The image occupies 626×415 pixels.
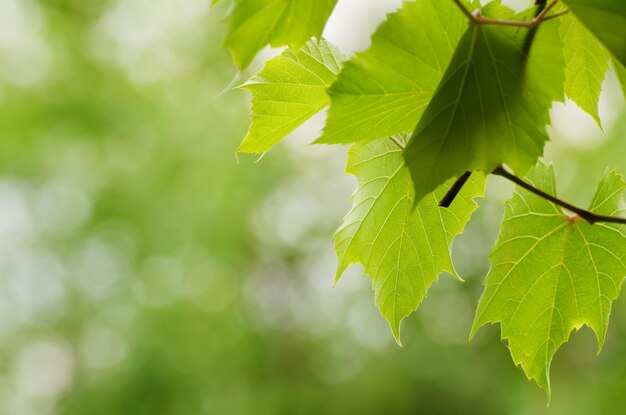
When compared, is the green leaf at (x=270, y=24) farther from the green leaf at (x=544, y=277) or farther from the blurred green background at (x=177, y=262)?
the blurred green background at (x=177, y=262)

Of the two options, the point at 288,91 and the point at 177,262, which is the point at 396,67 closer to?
the point at 288,91

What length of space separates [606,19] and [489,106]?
6cm

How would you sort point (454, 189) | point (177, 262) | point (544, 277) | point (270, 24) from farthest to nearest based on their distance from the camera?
point (177, 262), point (544, 277), point (454, 189), point (270, 24)

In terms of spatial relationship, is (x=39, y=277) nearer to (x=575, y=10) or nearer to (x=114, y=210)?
(x=114, y=210)

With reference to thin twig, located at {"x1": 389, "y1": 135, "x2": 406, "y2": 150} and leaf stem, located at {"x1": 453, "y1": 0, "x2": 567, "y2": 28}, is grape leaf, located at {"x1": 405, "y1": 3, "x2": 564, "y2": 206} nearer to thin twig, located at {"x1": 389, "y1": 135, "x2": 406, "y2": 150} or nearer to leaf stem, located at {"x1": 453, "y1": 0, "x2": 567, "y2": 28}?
leaf stem, located at {"x1": 453, "y1": 0, "x2": 567, "y2": 28}

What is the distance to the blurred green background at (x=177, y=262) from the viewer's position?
3705 millimetres

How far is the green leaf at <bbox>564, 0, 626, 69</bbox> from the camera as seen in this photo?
0.29 metres

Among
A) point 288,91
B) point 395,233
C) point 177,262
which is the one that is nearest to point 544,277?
point 395,233

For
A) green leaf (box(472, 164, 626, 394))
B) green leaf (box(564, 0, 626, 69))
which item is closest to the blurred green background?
green leaf (box(472, 164, 626, 394))

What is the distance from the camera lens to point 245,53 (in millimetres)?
265

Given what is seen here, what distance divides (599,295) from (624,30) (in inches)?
9.3

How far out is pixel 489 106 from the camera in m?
0.31

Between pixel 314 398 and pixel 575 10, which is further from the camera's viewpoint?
pixel 314 398

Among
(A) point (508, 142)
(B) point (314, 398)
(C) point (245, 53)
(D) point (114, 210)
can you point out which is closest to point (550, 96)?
(A) point (508, 142)
